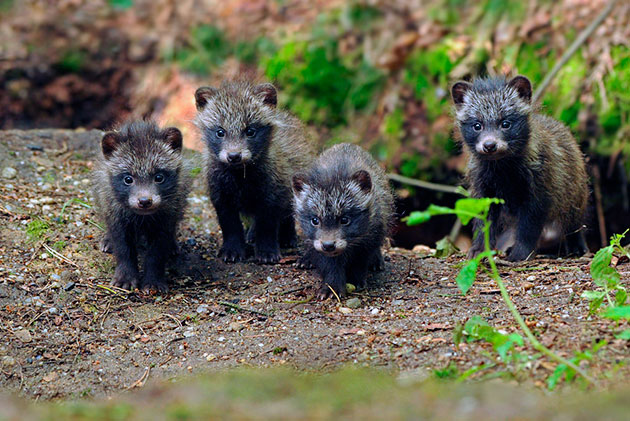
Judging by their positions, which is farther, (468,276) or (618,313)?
(468,276)

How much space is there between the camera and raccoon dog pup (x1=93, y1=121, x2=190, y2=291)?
685cm

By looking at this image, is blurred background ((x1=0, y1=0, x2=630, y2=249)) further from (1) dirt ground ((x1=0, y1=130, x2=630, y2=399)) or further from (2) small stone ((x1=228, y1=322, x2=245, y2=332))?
(2) small stone ((x1=228, y1=322, x2=245, y2=332))

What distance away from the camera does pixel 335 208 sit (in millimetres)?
6379

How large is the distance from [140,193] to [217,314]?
1301 mm

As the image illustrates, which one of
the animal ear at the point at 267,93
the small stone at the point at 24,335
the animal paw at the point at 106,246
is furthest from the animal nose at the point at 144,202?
the animal ear at the point at 267,93

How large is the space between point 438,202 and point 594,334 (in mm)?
6530

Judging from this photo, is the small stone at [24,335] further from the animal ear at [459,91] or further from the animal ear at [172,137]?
the animal ear at [459,91]

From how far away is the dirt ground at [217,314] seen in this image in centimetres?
527

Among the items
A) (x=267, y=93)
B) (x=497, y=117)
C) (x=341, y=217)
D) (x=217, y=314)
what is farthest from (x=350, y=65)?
(x=217, y=314)

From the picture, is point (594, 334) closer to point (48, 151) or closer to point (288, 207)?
point (288, 207)

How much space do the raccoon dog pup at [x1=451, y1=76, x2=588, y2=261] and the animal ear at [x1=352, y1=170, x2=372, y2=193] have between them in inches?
48.3

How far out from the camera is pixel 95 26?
13.8m

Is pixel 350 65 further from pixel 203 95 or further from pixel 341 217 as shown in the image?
pixel 341 217

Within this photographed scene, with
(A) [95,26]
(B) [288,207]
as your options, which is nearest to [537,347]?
(B) [288,207]
